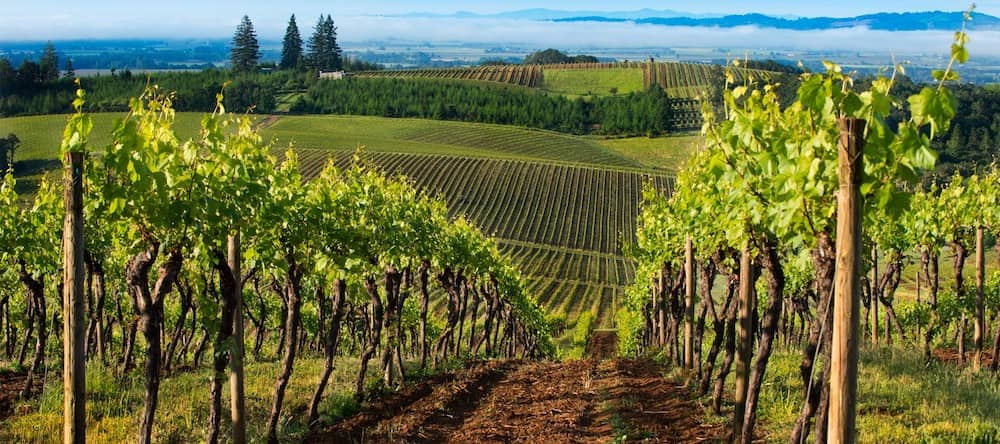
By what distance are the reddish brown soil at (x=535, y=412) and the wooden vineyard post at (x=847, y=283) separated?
5451 mm

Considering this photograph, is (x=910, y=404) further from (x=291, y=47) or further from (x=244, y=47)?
(x=291, y=47)

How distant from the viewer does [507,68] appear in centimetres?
16775

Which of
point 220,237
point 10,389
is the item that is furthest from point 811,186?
point 10,389

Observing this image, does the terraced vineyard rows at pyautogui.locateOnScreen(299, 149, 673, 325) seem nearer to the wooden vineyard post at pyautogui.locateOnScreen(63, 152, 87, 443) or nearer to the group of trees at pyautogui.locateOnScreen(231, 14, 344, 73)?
the wooden vineyard post at pyautogui.locateOnScreen(63, 152, 87, 443)

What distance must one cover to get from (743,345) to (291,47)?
529ft

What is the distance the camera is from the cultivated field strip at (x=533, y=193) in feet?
217

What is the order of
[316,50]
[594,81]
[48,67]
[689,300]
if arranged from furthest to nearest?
[316,50]
[594,81]
[48,67]
[689,300]

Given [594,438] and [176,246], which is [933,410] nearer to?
[594,438]

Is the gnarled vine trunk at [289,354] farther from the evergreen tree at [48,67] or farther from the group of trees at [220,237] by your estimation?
the evergreen tree at [48,67]

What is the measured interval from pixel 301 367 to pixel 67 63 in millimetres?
135650

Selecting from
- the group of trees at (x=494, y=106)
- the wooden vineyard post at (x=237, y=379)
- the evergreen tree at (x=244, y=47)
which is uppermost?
the evergreen tree at (x=244, y=47)

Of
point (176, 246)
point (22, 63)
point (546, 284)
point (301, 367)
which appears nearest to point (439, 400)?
point (301, 367)

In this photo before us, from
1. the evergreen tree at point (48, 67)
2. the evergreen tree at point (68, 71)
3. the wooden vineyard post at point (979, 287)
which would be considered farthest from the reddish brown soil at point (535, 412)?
the evergreen tree at point (68, 71)

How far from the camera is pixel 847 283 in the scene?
4.66m
